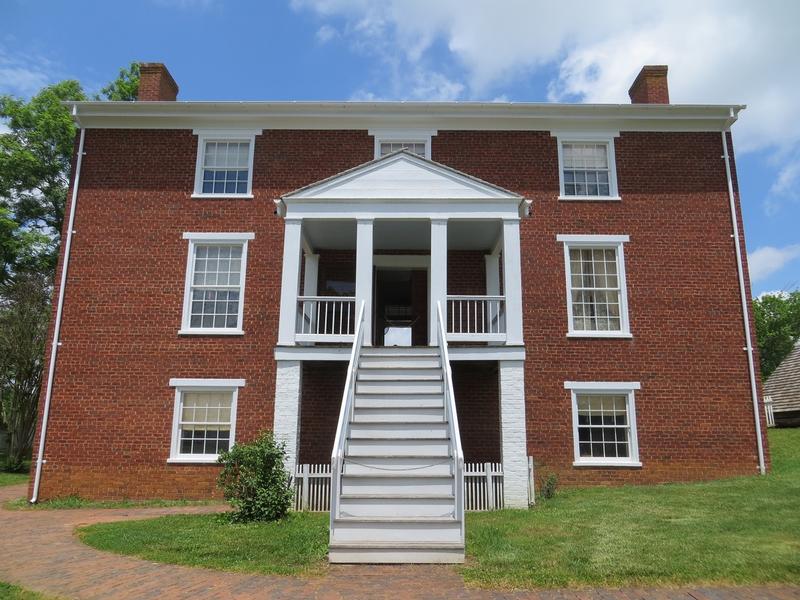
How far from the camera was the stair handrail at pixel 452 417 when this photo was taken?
23.9ft

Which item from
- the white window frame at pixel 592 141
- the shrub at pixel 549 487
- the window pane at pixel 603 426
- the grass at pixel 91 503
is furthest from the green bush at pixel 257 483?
the white window frame at pixel 592 141

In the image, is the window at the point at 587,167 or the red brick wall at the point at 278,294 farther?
the window at the point at 587,167

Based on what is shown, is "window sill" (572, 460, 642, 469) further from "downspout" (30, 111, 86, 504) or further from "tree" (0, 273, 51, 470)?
"tree" (0, 273, 51, 470)

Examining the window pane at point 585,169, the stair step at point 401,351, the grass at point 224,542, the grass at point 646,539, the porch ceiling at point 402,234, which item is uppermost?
the window pane at point 585,169

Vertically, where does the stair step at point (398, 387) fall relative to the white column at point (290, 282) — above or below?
below

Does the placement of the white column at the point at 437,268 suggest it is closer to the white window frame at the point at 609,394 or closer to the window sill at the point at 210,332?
the white window frame at the point at 609,394

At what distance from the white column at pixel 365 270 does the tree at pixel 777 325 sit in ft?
157

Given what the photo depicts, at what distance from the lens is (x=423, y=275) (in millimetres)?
14852

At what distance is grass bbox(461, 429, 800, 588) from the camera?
599cm

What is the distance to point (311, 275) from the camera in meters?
14.2

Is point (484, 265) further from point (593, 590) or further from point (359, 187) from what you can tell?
point (593, 590)

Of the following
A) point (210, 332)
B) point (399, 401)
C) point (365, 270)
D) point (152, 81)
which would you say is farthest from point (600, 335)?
point (152, 81)

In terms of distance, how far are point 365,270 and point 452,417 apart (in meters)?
4.34

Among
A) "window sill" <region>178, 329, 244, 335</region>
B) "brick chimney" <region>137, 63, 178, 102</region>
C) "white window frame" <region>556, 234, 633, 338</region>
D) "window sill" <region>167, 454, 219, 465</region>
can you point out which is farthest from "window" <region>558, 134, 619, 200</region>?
"brick chimney" <region>137, 63, 178, 102</region>
